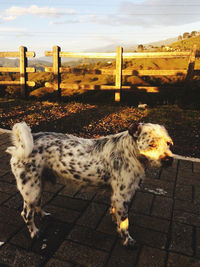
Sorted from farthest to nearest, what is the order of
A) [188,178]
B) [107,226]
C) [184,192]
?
1. [188,178]
2. [184,192]
3. [107,226]

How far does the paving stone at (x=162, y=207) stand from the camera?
3.40 metres

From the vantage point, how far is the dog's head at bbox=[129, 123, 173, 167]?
253 centimetres

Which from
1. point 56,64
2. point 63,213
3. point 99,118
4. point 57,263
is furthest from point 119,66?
point 57,263

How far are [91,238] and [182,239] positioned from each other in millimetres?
1066

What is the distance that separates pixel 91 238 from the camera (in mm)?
2939

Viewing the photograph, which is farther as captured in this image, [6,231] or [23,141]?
[6,231]

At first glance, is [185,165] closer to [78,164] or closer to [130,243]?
[130,243]

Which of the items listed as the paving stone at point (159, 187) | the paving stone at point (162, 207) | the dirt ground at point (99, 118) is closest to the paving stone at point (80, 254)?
the paving stone at point (162, 207)

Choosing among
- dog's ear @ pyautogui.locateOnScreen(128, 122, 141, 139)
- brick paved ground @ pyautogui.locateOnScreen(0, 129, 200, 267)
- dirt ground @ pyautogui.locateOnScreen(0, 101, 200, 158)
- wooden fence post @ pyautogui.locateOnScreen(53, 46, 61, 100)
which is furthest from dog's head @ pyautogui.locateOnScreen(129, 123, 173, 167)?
wooden fence post @ pyautogui.locateOnScreen(53, 46, 61, 100)

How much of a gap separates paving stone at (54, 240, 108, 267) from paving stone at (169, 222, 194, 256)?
0.81 meters

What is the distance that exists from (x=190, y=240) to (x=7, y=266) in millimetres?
2030

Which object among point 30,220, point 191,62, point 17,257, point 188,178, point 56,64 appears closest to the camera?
point 17,257

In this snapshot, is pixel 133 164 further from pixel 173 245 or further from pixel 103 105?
pixel 103 105

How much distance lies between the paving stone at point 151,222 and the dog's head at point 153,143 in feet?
3.33
